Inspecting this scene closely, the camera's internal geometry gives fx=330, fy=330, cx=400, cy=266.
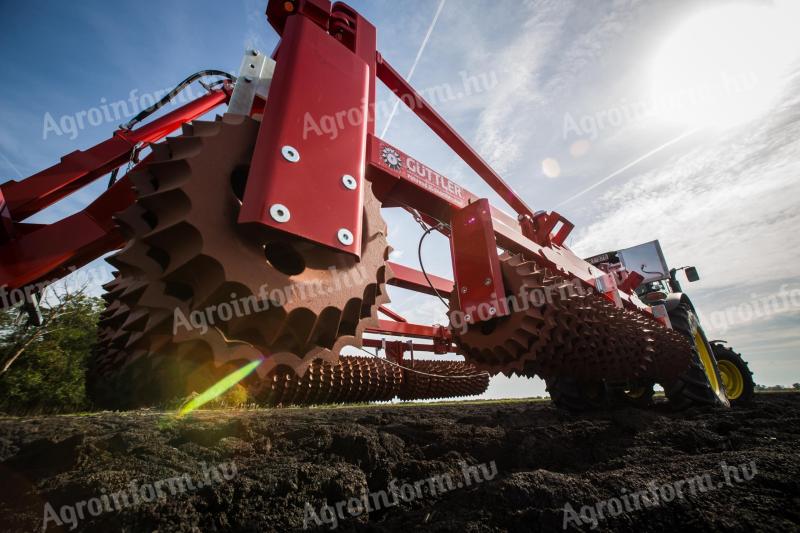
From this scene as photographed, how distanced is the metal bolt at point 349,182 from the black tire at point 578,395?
13.0 ft

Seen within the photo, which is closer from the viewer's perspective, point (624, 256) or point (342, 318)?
point (342, 318)

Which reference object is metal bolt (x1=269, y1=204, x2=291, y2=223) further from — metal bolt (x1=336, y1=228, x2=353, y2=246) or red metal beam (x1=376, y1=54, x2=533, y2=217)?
red metal beam (x1=376, y1=54, x2=533, y2=217)

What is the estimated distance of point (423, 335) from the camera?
281 inches

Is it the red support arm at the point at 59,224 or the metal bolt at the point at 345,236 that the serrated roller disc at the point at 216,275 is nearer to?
the metal bolt at the point at 345,236

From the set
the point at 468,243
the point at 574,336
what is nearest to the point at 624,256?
the point at 574,336

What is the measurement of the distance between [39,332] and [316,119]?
14.7 m

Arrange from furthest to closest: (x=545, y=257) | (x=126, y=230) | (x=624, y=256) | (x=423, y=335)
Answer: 1. (x=624, y=256)
2. (x=423, y=335)
3. (x=545, y=257)
4. (x=126, y=230)

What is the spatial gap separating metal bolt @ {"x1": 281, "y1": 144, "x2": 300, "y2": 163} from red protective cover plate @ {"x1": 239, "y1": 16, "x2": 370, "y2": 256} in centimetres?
1

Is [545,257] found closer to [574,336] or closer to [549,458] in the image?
[574,336]

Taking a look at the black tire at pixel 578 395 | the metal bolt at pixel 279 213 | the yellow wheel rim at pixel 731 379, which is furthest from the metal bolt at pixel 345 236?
the yellow wheel rim at pixel 731 379

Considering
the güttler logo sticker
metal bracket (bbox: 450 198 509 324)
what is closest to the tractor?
metal bracket (bbox: 450 198 509 324)

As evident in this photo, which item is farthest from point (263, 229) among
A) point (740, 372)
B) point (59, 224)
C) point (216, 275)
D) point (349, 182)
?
point (740, 372)

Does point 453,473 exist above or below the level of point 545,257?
below

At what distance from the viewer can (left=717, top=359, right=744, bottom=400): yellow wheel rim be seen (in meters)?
5.40
